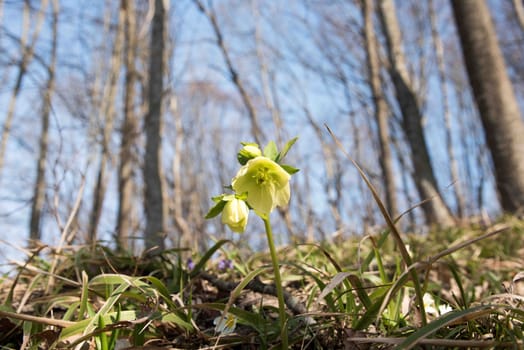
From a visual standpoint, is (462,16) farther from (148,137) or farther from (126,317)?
(126,317)

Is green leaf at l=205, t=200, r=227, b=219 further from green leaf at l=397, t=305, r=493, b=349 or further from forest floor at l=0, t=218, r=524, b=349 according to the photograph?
green leaf at l=397, t=305, r=493, b=349

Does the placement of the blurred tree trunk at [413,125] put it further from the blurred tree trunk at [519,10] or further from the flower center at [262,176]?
the blurred tree trunk at [519,10]

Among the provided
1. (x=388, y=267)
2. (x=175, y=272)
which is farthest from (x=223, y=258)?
(x=388, y=267)

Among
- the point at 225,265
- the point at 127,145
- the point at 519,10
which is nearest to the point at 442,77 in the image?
the point at 519,10

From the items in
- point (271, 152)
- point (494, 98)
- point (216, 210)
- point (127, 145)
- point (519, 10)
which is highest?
point (519, 10)

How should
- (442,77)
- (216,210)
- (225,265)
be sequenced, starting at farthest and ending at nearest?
(442,77) < (225,265) < (216,210)

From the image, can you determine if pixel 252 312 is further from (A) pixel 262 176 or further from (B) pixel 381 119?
(B) pixel 381 119

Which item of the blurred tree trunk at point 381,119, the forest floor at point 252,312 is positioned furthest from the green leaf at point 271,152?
the blurred tree trunk at point 381,119
